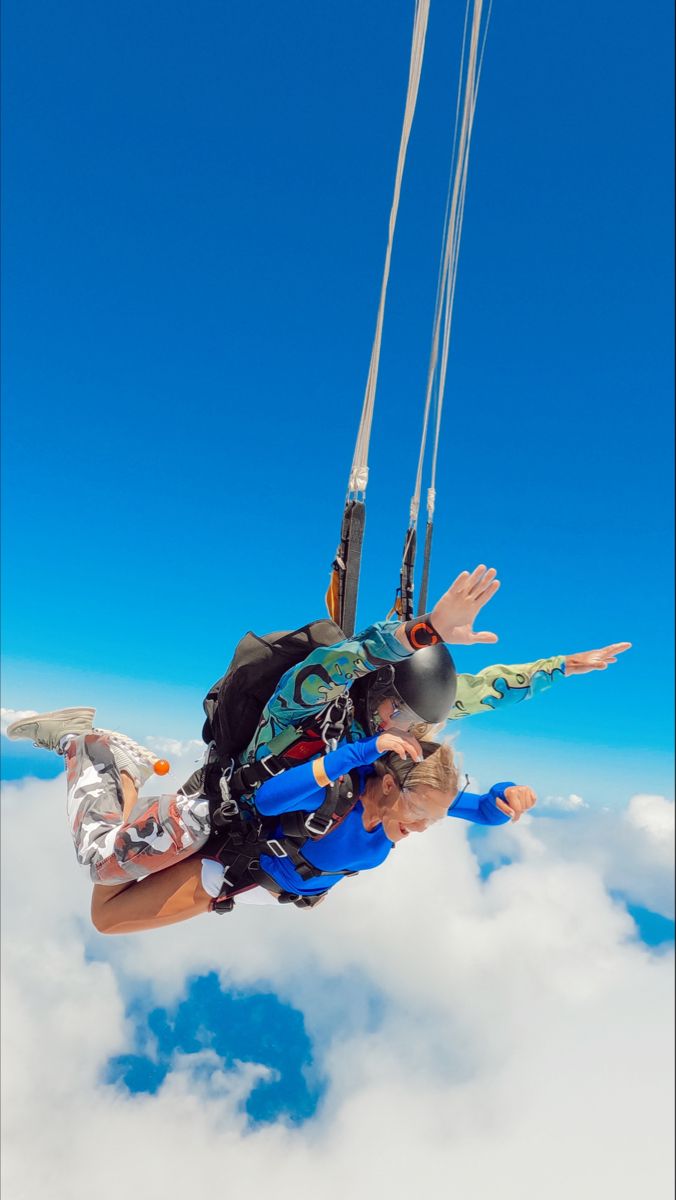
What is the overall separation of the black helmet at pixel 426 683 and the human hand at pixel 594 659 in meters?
0.56

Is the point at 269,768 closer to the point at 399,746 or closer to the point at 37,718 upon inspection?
the point at 399,746

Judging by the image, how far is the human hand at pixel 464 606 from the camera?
7.66ft

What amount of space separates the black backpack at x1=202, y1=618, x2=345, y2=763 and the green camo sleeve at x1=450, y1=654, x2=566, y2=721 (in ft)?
2.39

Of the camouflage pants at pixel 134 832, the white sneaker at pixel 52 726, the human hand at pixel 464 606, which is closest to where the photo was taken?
the human hand at pixel 464 606

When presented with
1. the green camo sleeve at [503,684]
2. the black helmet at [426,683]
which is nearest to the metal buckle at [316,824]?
the black helmet at [426,683]

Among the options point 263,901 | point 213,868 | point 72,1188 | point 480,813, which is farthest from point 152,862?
point 72,1188

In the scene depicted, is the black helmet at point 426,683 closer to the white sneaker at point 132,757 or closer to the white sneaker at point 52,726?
the white sneaker at point 132,757

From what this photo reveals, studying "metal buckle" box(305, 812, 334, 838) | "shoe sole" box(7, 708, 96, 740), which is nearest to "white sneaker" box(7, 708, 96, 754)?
"shoe sole" box(7, 708, 96, 740)

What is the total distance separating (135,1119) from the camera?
384ft

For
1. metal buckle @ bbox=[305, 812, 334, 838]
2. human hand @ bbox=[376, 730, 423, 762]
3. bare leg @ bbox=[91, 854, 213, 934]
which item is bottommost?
bare leg @ bbox=[91, 854, 213, 934]

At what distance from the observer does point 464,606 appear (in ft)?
7.75

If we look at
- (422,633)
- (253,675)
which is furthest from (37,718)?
(422,633)

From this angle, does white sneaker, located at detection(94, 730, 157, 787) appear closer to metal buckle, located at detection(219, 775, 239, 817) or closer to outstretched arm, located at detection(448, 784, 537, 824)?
metal buckle, located at detection(219, 775, 239, 817)

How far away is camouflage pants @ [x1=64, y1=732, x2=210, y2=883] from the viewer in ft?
9.88
